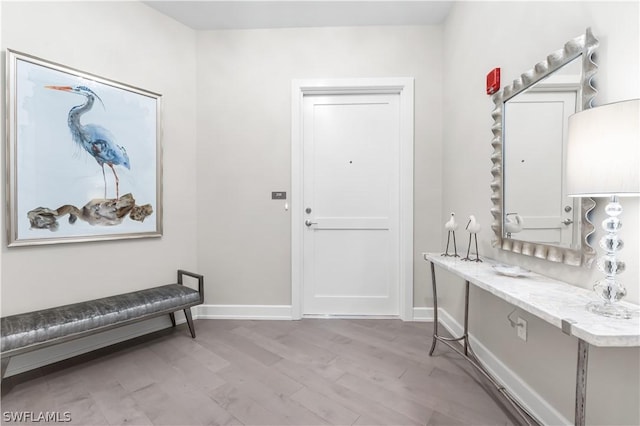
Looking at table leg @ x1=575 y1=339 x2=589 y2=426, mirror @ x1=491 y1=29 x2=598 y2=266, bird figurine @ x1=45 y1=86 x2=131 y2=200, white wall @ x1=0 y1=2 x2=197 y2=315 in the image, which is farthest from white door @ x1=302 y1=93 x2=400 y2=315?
table leg @ x1=575 y1=339 x2=589 y2=426

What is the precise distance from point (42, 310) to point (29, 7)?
197 centimetres

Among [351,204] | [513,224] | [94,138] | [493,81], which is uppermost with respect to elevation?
[493,81]

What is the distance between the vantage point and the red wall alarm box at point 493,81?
69.8 inches

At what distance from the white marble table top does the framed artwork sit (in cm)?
248

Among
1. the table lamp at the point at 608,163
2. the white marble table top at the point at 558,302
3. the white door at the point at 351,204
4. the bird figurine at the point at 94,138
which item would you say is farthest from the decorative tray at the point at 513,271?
the bird figurine at the point at 94,138

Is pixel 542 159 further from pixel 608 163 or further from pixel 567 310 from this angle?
pixel 567 310

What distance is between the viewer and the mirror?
1.19 metres

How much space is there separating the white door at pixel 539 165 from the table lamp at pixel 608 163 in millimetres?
366

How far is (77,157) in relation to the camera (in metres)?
1.98

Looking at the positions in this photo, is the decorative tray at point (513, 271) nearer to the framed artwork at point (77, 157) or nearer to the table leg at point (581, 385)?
the table leg at point (581, 385)

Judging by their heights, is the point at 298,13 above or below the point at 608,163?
above

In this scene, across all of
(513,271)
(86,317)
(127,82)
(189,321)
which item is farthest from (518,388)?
(127,82)

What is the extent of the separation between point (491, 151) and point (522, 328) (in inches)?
43.7

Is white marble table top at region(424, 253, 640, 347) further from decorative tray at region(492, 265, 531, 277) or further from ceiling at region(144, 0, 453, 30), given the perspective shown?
ceiling at region(144, 0, 453, 30)
